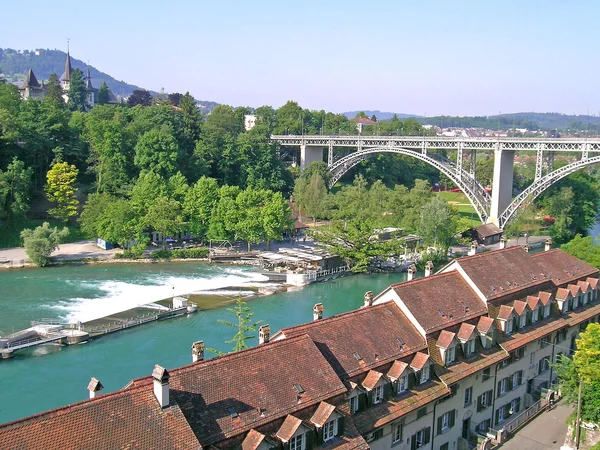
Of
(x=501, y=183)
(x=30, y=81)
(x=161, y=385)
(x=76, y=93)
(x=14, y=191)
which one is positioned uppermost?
(x=30, y=81)

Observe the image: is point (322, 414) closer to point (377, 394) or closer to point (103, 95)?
point (377, 394)

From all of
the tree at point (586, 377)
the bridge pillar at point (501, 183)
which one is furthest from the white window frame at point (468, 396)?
the bridge pillar at point (501, 183)

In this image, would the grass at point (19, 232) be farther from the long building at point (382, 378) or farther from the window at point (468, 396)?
the window at point (468, 396)

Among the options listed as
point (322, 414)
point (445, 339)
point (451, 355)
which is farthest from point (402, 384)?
point (322, 414)

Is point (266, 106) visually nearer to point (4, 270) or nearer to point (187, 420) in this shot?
point (4, 270)

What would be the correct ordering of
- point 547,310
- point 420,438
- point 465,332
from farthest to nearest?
point 547,310
point 465,332
point 420,438

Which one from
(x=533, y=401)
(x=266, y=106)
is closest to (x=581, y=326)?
(x=533, y=401)
